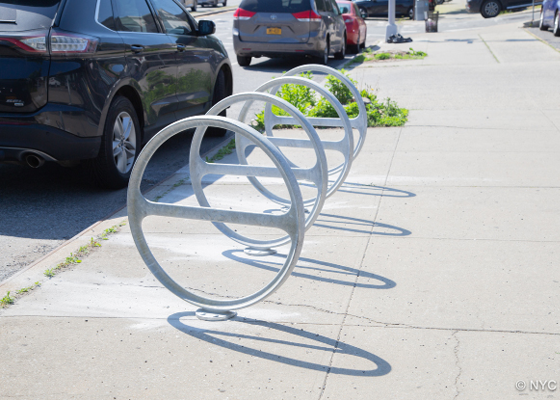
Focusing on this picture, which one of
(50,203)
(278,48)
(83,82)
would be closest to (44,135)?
(83,82)

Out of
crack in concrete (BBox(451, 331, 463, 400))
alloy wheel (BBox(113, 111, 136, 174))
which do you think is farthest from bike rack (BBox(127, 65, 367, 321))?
alloy wheel (BBox(113, 111, 136, 174))

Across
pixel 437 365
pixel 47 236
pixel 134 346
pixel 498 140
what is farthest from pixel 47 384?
pixel 498 140

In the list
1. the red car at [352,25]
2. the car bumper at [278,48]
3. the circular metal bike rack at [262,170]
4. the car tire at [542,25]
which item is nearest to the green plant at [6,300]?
the circular metal bike rack at [262,170]

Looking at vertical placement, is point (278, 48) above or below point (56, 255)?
above

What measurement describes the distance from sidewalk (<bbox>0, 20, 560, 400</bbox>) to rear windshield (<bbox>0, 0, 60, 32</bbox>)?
1.68 metres

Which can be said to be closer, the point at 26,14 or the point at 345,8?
the point at 26,14

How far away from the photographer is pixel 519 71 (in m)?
13.0

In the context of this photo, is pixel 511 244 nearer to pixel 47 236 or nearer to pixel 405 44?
pixel 47 236

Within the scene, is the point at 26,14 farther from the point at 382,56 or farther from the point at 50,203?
the point at 382,56

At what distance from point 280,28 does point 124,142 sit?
33.0 ft

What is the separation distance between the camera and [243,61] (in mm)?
16500

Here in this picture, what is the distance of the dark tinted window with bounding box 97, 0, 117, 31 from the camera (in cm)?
590

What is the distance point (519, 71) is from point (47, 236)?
10646 millimetres

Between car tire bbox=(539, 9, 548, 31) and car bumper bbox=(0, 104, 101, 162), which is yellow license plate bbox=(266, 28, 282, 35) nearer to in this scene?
car bumper bbox=(0, 104, 101, 162)
